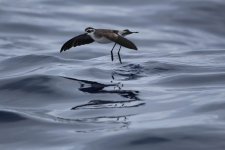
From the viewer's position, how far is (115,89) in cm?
1134

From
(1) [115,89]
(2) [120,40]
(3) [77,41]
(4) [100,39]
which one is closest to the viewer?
(1) [115,89]

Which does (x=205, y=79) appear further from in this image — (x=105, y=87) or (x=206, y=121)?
(x=206, y=121)

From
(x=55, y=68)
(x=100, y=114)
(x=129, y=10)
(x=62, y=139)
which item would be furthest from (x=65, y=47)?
(x=129, y=10)

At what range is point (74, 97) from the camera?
1106 centimetres

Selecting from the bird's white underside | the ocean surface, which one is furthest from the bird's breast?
the ocean surface

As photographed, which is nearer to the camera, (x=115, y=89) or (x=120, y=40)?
(x=115, y=89)

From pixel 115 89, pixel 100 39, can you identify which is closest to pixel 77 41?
pixel 100 39

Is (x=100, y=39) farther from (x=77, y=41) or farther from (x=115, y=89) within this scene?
(x=115, y=89)

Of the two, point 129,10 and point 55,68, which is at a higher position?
point 129,10

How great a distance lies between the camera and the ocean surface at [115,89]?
8594 mm

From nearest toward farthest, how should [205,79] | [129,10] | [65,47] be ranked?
[205,79]
[65,47]
[129,10]

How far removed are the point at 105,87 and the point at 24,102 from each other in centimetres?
123

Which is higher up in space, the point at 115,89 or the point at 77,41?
the point at 77,41

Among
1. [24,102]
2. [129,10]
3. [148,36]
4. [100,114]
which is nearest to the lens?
[100,114]
